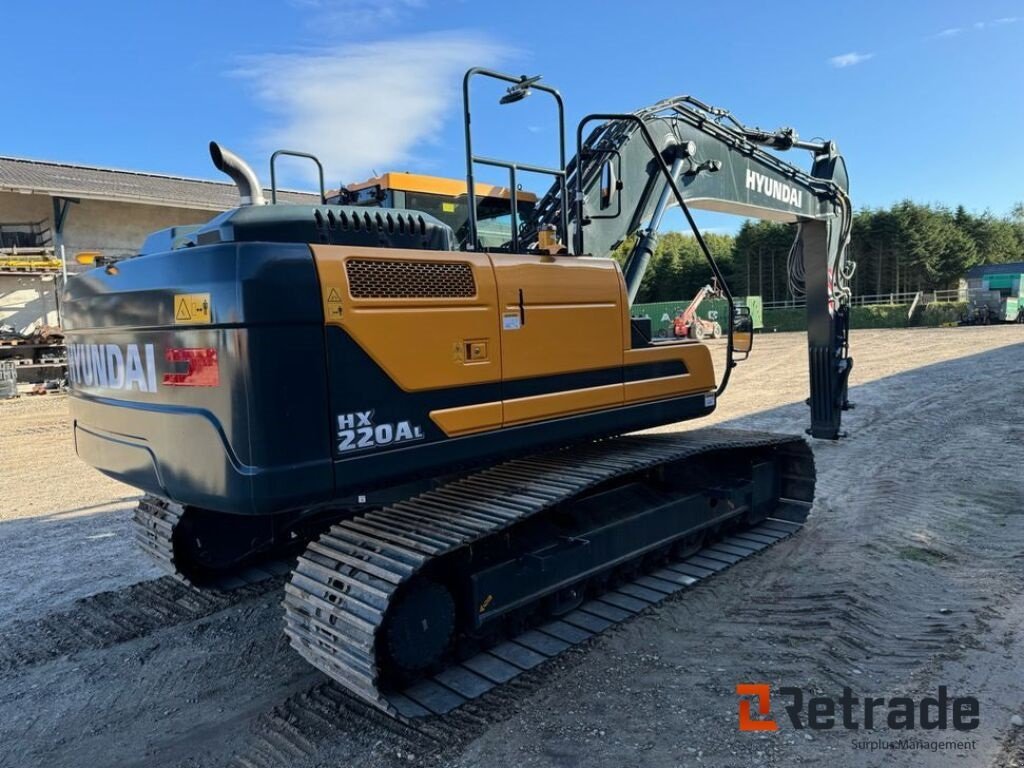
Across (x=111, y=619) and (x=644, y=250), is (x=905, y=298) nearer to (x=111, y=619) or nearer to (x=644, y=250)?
(x=644, y=250)

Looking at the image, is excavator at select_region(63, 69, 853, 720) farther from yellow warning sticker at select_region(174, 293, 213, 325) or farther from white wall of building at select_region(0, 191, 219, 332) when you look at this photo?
white wall of building at select_region(0, 191, 219, 332)

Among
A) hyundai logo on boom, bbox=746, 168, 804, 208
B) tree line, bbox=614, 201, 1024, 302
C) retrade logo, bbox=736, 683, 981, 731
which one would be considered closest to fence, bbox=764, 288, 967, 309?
tree line, bbox=614, 201, 1024, 302

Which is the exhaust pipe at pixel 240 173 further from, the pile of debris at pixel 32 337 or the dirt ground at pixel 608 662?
the pile of debris at pixel 32 337

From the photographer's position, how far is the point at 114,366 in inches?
128

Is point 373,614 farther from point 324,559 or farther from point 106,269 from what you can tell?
point 106,269

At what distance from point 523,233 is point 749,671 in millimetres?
2726

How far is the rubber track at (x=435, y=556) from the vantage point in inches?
114

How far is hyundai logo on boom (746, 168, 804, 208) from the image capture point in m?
6.83

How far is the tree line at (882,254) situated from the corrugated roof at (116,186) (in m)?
22.4

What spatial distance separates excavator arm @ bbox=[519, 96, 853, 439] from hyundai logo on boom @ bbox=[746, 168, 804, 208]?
0.01 metres

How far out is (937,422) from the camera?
961 cm

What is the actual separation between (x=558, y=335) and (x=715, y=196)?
3389 millimetres
